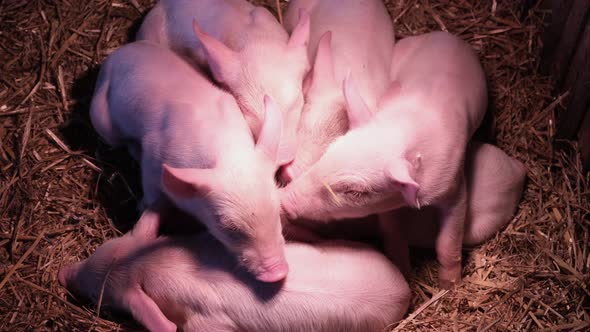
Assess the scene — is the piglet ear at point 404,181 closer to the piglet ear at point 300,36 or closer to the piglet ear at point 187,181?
the piglet ear at point 187,181

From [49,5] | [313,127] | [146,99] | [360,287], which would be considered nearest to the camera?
[360,287]

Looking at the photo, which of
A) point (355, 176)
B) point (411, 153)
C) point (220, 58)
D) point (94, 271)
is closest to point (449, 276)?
point (411, 153)

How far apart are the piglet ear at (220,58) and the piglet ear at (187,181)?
73 centimetres

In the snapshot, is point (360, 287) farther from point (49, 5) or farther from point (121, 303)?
point (49, 5)

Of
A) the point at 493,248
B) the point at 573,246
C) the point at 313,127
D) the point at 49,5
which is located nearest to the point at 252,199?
the point at 313,127

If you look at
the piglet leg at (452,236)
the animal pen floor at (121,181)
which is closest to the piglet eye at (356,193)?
the piglet leg at (452,236)

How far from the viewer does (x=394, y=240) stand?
344 cm

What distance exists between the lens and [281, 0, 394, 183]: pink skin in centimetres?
324

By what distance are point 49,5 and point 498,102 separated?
3108mm

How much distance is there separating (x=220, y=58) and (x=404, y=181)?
3.97 ft

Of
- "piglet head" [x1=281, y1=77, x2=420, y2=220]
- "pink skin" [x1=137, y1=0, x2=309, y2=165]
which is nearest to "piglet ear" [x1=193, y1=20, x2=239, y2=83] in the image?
"pink skin" [x1=137, y1=0, x2=309, y2=165]

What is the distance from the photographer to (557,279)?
3.36 meters

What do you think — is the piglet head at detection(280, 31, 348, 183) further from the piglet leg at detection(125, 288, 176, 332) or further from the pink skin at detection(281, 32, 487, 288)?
the piglet leg at detection(125, 288, 176, 332)

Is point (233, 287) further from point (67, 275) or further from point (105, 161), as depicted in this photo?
point (105, 161)
